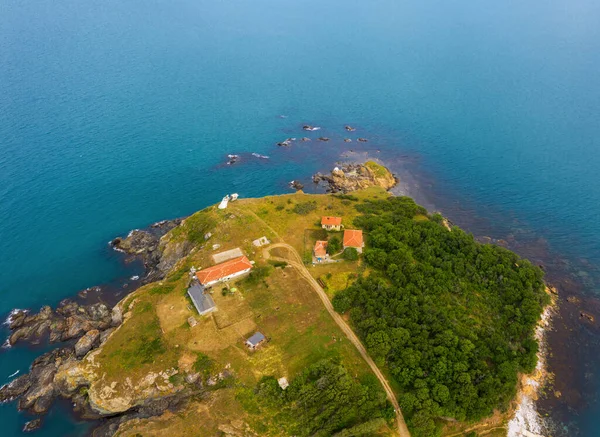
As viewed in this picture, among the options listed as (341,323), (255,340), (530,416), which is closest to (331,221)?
(341,323)

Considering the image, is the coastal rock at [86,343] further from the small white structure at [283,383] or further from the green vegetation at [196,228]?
the small white structure at [283,383]

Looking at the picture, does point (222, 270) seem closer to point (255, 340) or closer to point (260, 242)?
point (260, 242)

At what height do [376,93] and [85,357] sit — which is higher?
[376,93]

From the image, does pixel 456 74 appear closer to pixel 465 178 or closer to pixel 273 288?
pixel 465 178

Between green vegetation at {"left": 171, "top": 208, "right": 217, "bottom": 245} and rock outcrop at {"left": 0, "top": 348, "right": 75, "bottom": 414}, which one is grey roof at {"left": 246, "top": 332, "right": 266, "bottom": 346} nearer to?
green vegetation at {"left": 171, "top": 208, "right": 217, "bottom": 245}

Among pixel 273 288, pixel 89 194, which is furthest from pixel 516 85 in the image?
pixel 89 194

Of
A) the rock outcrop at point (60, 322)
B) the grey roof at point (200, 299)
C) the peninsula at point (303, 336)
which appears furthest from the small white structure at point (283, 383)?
the rock outcrop at point (60, 322)

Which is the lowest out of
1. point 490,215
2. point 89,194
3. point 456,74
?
point 89,194
